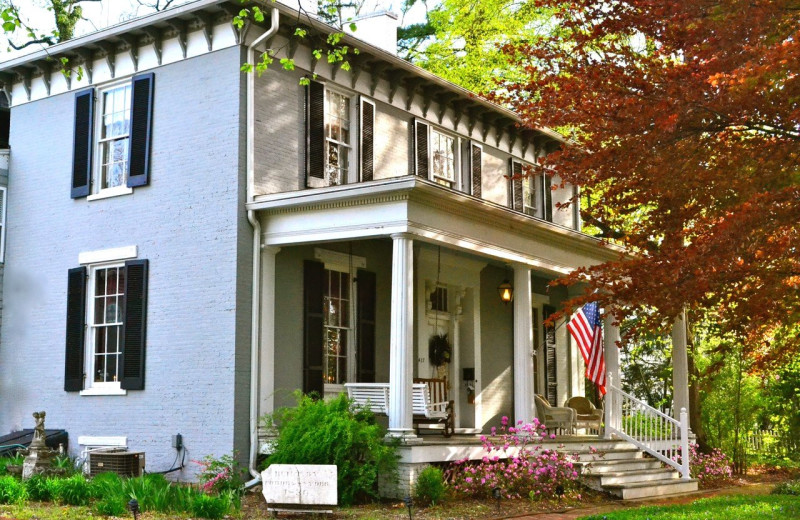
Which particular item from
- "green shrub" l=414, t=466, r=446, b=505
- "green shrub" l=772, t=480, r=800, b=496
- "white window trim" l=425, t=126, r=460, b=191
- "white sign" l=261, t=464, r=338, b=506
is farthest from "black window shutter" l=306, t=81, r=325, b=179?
"green shrub" l=772, t=480, r=800, b=496

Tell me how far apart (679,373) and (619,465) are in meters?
3.48

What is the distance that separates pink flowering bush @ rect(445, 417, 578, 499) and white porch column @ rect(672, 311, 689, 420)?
15.0 ft

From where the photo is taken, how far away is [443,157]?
18703 mm

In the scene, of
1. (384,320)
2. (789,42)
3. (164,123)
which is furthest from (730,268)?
(164,123)

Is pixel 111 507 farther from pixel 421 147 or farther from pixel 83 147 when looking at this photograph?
pixel 421 147

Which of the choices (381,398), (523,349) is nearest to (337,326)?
(381,398)

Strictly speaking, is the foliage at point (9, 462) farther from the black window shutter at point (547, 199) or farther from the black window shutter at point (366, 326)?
the black window shutter at point (547, 199)

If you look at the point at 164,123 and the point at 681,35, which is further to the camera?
the point at 164,123

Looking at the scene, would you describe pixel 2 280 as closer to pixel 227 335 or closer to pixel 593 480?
pixel 227 335

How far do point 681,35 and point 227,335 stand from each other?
7528 mm

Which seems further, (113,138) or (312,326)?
(113,138)

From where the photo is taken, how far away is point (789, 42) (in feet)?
32.4

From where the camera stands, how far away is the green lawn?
11.4 metres

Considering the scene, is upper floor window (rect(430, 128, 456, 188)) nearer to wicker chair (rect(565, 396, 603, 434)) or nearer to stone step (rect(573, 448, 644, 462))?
wicker chair (rect(565, 396, 603, 434))
